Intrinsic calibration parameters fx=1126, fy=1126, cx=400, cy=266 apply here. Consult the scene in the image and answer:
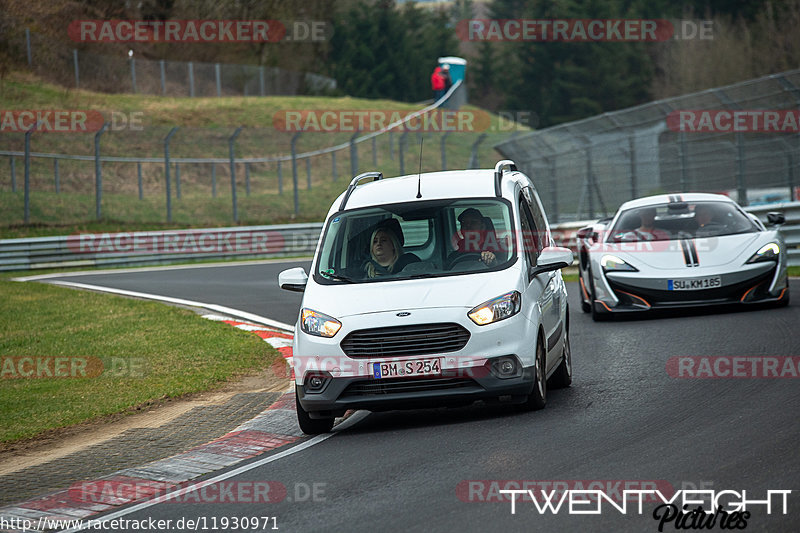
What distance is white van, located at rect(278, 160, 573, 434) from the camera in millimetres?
7820

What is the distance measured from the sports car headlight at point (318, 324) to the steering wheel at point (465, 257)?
1135 mm

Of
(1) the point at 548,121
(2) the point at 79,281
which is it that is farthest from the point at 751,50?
(2) the point at 79,281

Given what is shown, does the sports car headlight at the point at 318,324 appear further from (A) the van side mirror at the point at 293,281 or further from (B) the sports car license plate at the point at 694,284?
(B) the sports car license plate at the point at 694,284

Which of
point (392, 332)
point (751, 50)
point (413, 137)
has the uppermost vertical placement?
point (751, 50)

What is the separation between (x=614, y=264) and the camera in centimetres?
1320

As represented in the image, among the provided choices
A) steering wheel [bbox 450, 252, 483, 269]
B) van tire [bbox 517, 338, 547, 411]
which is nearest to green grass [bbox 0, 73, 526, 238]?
steering wheel [bbox 450, 252, 483, 269]

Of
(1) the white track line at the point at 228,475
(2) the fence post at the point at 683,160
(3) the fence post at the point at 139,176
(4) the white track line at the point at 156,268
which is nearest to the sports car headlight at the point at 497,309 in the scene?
(1) the white track line at the point at 228,475

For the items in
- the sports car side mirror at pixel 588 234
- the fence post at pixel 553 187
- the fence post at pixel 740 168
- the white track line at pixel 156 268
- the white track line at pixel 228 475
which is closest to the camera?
the white track line at pixel 228 475

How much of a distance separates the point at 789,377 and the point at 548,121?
263ft

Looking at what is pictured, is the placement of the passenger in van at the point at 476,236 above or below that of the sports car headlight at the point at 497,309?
above

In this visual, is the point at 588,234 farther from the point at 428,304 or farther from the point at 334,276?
the point at 428,304

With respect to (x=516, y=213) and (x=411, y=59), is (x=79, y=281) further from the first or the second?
(x=411, y=59)

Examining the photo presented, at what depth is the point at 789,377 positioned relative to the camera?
352 inches

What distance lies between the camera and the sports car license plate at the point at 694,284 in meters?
12.6
